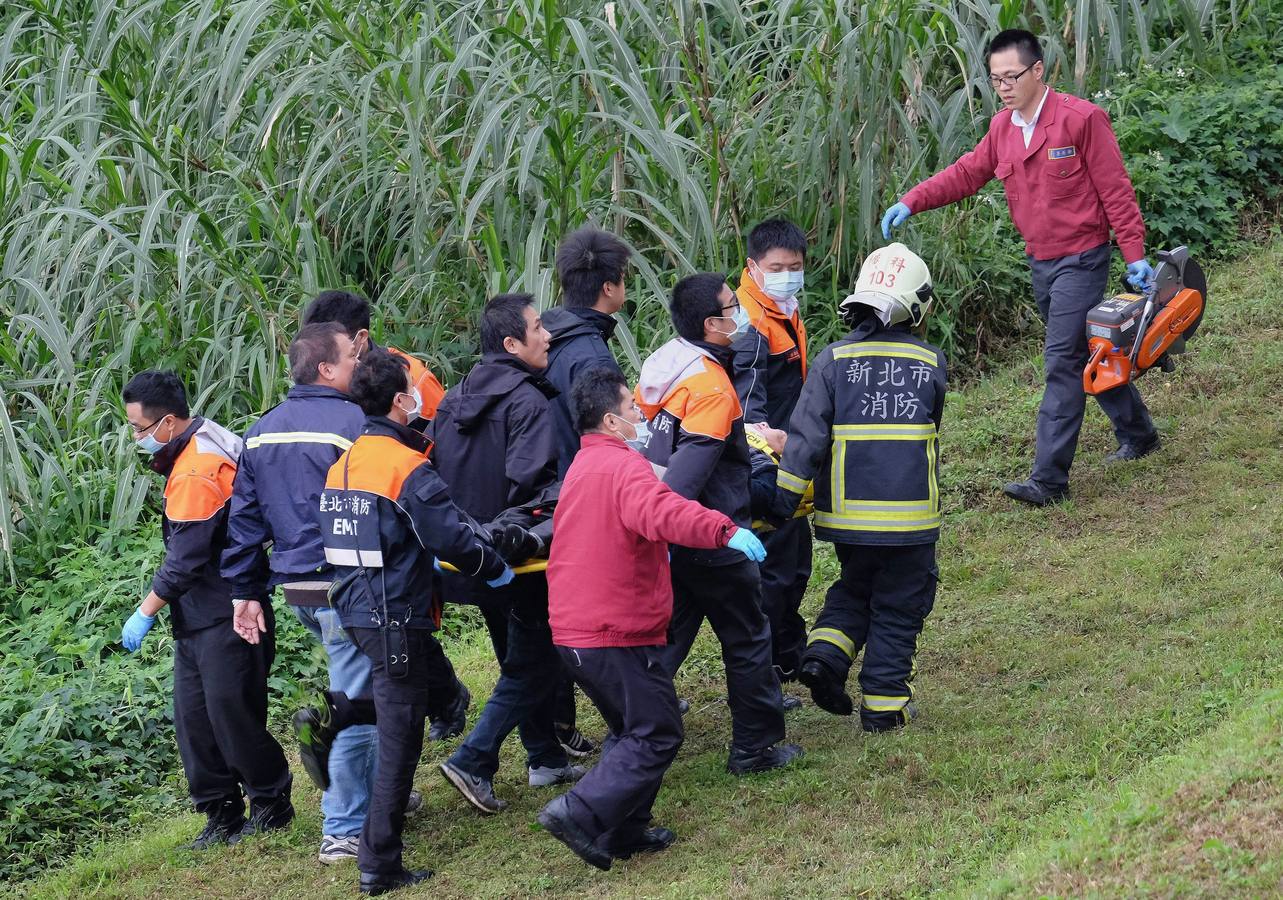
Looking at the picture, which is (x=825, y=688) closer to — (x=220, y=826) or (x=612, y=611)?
(x=612, y=611)

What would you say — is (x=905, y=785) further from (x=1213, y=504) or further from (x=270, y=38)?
(x=270, y=38)

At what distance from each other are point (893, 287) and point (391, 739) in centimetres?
220

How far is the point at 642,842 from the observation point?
446 centimetres

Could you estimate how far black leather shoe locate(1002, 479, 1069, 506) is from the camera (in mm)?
6629

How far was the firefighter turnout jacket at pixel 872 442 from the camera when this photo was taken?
4.84m

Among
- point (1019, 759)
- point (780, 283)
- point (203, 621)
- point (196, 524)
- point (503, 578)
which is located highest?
point (780, 283)

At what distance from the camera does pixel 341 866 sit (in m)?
4.69

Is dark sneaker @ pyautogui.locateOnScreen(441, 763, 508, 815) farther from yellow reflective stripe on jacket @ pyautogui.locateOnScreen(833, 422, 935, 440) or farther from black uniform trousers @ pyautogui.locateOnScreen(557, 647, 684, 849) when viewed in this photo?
yellow reflective stripe on jacket @ pyautogui.locateOnScreen(833, 422, 935, 440)

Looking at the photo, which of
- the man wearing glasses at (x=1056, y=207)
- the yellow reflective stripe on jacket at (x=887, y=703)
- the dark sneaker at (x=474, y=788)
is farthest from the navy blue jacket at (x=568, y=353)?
the man wearing glasses at (x=1056, y=207)

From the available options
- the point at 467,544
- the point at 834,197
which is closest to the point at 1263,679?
the point at 467,544

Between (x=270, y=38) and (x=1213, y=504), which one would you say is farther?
(x=270, y=38)

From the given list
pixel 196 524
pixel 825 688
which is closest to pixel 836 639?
pixel 825 688

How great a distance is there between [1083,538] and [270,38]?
5.03 metres

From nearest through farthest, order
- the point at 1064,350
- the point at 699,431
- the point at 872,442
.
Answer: the point at 699,431
the point at 872,442
the point at 1064,350
